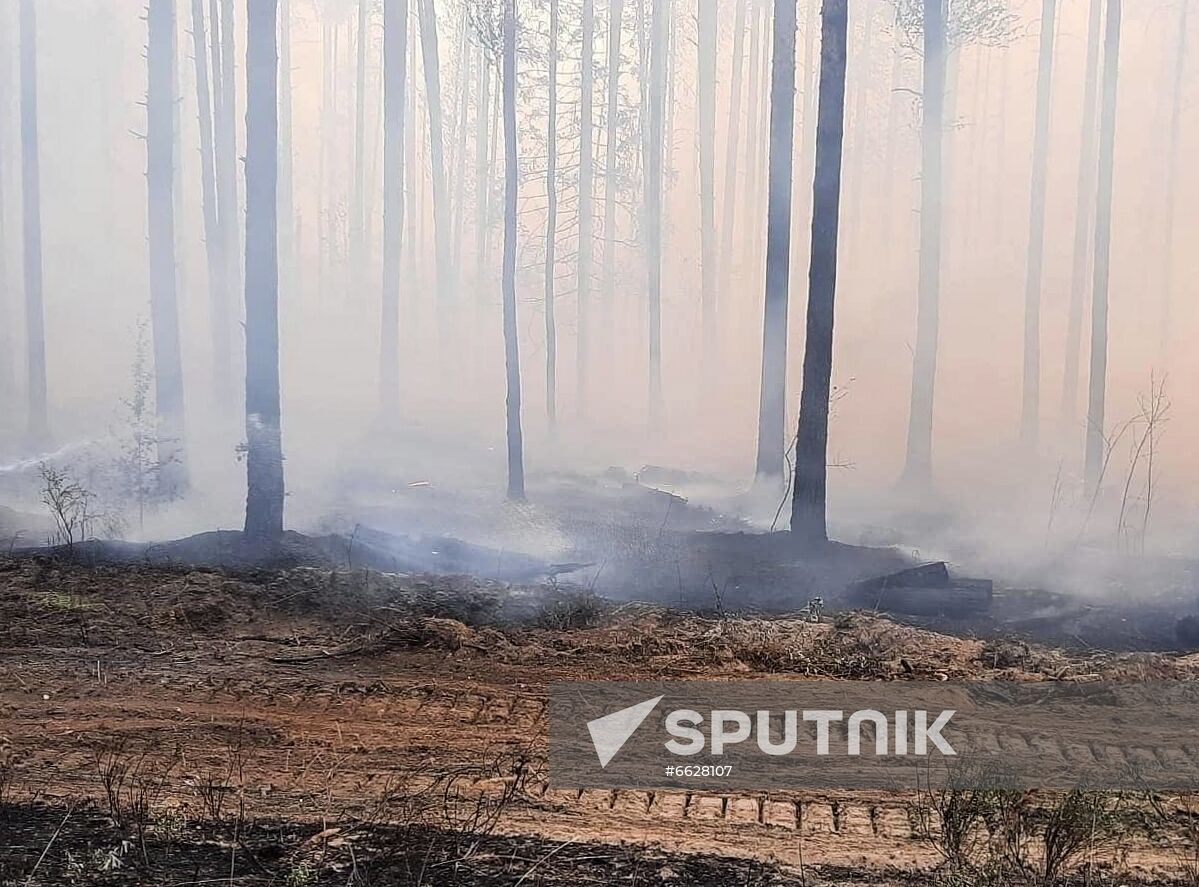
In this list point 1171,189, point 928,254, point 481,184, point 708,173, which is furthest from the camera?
point 481,184

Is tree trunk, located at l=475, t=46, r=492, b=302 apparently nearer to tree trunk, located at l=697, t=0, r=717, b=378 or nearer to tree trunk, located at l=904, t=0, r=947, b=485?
tree trunk, located at l=697, t=0, r=717, b=378

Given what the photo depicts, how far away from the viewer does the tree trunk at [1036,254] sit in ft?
73.4

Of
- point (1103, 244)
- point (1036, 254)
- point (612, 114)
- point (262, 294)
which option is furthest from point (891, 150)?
point (262, 294)

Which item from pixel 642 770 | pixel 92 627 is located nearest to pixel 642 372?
pixel 92 627

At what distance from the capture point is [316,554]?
37.9 feet

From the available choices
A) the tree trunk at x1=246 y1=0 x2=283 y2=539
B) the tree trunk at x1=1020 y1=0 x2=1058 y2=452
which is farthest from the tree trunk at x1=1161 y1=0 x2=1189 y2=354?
the tree trunk at x1=246 y1=0 x2=283 y2=539

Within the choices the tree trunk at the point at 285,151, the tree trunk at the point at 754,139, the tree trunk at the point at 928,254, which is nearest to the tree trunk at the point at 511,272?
the tree trunk at the point at 928,254

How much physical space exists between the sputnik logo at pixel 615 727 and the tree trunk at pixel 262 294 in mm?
6515

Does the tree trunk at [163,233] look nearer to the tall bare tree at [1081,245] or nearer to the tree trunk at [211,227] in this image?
the tree trunk at [211,227]

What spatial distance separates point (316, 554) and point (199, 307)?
2705 centimetres

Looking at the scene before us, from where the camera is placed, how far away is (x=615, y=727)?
6516mm

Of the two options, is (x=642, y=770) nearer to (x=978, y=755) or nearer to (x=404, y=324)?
(x=978, y=755)

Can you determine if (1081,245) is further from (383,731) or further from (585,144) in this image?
(383,731)

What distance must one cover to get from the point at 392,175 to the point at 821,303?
50.7 feet
